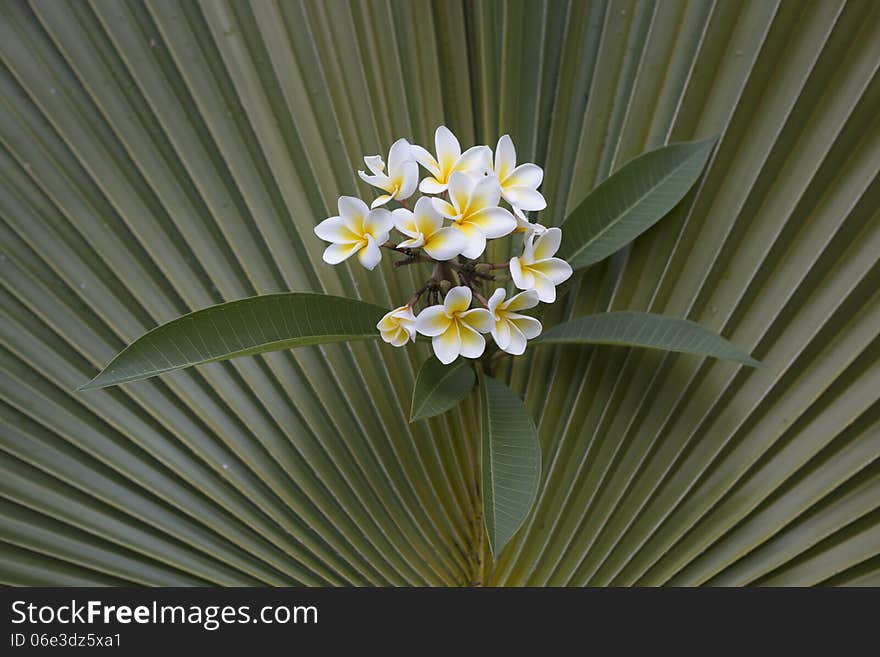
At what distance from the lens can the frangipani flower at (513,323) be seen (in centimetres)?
79

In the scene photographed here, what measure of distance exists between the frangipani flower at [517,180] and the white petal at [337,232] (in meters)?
0.19

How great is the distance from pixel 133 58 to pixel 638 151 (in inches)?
30.8

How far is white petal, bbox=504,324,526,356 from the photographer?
791mm

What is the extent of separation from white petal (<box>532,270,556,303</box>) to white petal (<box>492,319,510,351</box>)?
0.18 feet

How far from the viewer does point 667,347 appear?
0.83 meters

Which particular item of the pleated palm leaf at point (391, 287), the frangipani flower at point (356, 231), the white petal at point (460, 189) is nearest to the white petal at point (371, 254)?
the frangipani flower at point (356, 231)

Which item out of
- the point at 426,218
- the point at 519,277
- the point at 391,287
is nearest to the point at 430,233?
the point at 426,218

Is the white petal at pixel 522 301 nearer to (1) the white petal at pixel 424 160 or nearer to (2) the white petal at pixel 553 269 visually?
(2) the white petal at pixel 553 269

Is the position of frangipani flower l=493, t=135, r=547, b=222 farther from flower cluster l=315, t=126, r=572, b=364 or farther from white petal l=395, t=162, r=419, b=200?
white petal l=395, t=162, r=419, b=200

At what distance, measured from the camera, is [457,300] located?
2.49 ft

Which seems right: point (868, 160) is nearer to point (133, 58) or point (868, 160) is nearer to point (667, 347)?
point (667, 347)

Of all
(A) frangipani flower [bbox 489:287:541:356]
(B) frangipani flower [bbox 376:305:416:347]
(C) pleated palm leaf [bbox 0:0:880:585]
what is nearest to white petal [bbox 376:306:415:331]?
(B) frangipani flower [bbox 376:305:416:347]

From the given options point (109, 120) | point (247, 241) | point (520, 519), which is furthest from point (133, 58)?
point (520, 519)

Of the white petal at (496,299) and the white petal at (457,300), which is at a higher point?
the white petal at (496,299)
